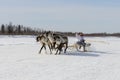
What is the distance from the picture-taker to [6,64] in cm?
1485

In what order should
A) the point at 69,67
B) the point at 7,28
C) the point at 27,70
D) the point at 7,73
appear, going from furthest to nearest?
the point at 7,28 → the point at 69,67 → the point at 27,70 → the point at 7,73

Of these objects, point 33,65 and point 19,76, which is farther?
point 33,65

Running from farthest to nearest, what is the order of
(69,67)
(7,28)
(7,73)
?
(7,28) < (69,67) < (7,73)

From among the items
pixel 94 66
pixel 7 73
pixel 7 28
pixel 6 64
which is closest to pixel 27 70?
pixel 7 73

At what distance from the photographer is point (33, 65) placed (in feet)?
48.0

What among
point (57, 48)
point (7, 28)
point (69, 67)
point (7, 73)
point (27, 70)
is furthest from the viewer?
point (7, 28)

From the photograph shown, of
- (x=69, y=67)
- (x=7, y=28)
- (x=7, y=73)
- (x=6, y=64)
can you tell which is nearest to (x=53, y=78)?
(x=7, y=73)

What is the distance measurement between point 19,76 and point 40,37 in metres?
9.42

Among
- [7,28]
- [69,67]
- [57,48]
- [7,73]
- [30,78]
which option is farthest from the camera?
[7,28]

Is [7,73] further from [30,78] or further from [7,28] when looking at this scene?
[7,28]

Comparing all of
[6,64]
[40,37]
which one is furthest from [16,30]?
[6,64]

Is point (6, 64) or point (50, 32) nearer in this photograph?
point (6, 64)

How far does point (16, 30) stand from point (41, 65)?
77952 mm

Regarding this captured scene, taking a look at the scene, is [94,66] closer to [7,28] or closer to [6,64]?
[6,64]
